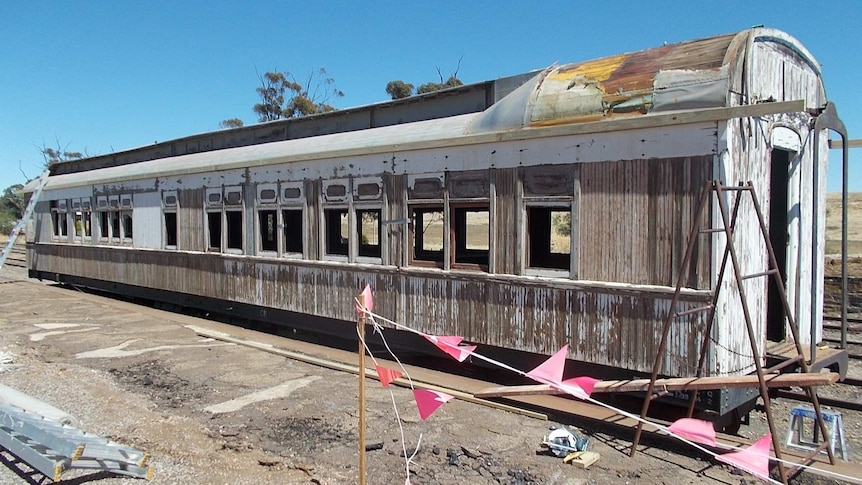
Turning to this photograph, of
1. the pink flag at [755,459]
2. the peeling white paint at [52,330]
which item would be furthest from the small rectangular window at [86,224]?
the pink flag at [755,459]

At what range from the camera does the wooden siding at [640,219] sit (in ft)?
19.0

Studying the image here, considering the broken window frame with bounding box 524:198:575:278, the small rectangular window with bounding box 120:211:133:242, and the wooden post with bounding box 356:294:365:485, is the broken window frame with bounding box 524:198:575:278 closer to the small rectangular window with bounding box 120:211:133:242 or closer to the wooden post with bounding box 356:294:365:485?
the wooden post with bounding box 356:294:365:485

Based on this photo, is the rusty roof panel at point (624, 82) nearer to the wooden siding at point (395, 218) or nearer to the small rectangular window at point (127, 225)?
the wooden siding at point (395, 218)

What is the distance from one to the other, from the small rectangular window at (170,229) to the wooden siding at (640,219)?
10475mm

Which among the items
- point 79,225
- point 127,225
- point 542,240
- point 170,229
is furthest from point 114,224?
point 542,240

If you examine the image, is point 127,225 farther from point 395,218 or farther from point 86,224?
point 395,218

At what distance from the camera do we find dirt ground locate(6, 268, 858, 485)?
4.98 m

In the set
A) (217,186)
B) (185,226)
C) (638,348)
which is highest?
(217,186)

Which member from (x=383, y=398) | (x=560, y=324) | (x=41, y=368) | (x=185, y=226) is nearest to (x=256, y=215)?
(x=185, y=226)

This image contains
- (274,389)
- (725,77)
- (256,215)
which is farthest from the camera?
(256,215)

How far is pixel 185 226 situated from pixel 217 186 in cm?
163

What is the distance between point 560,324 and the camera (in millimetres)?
6758

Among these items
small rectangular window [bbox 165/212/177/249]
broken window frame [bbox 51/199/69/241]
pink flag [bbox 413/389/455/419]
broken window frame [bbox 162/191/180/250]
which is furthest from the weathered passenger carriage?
broken window frame [bbox 51/199/69/241]

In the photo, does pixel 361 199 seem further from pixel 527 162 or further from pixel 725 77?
pixel 725 77
